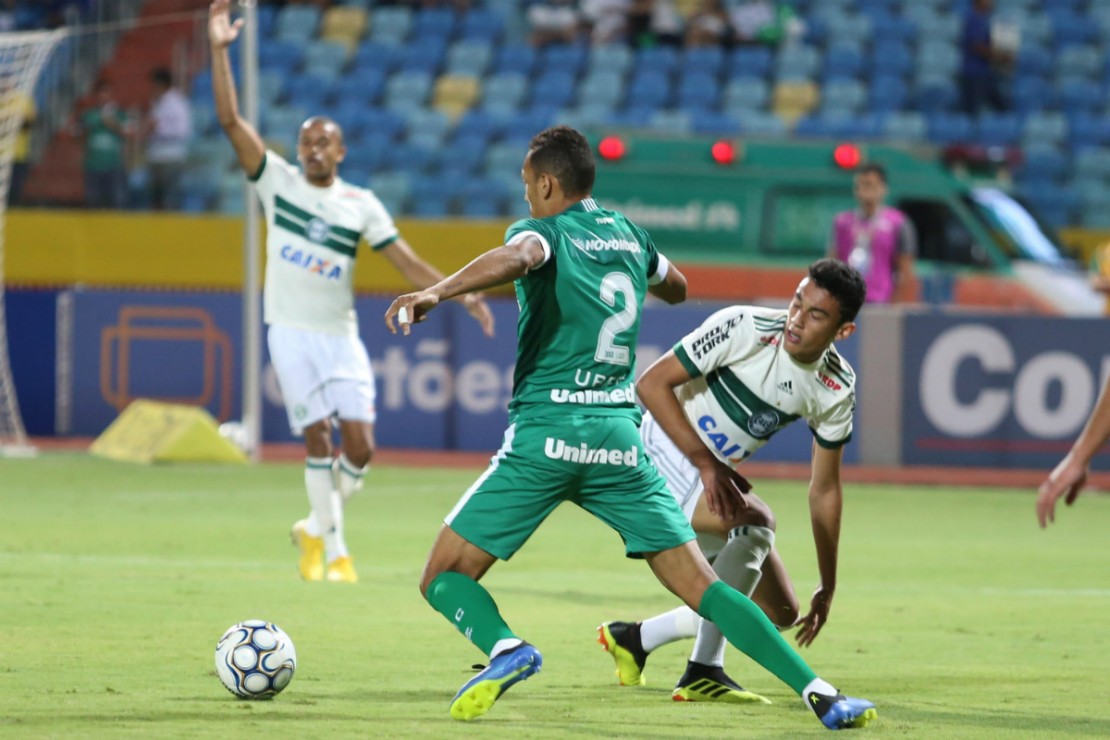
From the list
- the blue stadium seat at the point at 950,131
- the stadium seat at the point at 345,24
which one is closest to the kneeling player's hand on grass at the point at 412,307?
the blue stadium seat at the point at 950,131

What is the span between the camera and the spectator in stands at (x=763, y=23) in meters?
23.3

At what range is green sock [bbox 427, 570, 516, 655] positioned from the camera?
5.64 metres

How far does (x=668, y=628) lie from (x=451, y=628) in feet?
5.29

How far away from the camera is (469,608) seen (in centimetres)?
567

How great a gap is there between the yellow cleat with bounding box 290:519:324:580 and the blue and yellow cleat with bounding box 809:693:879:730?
4.31 meters

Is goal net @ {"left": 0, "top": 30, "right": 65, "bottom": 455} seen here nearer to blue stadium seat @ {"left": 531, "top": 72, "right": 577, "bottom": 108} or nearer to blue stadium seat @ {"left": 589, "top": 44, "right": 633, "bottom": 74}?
blue stadium seat @ {"left": 531, "top": 72, "right": 577, "bottom": 108}

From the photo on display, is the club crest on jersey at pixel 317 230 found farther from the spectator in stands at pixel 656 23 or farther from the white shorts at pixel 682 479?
the spectator in stands at pixel 656 23

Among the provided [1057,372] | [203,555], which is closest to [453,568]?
[203,555]

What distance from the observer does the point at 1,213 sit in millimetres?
18938

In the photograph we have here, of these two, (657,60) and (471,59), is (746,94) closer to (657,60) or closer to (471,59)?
(657,60)

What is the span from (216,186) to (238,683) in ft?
47.6

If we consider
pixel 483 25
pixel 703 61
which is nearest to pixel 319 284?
pixel 703 61

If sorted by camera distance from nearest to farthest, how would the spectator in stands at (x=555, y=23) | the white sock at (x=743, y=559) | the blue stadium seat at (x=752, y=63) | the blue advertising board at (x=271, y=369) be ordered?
the white sock at (x=743, y=559) → the blue advertising board at (x=271, y=369) → the blue stadium seat at (x=752, y=63) → the spectator in stands at (x=555, y=23)

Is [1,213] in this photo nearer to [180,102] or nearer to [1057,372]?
[180,102]
